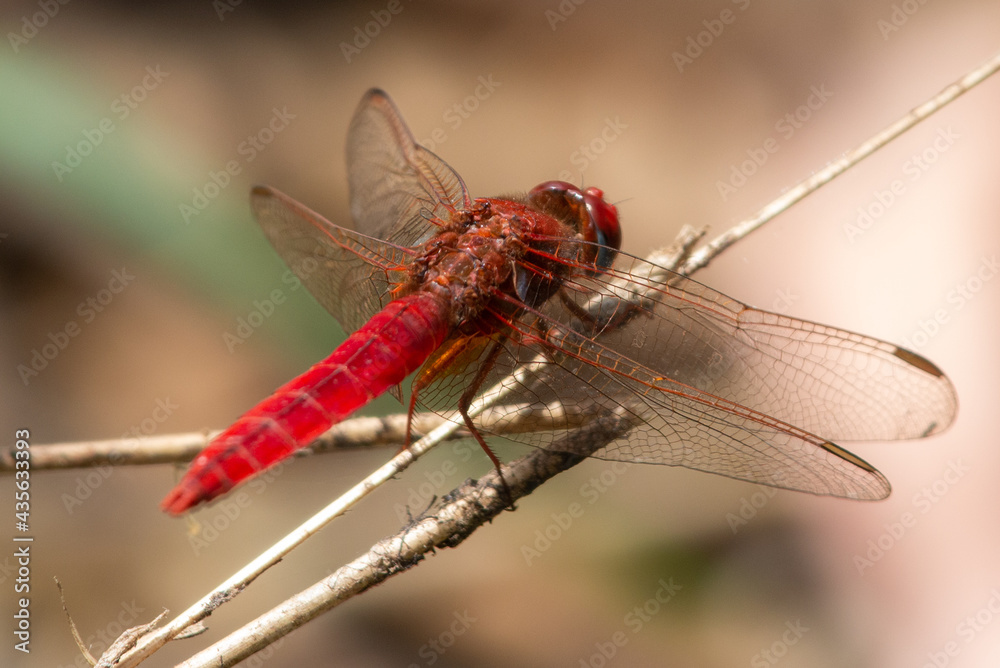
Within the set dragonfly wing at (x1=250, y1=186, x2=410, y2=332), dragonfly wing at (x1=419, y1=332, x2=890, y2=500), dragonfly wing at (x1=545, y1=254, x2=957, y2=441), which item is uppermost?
dragonfly wing at (x1=545, y1=254, x2=957, y2=441)

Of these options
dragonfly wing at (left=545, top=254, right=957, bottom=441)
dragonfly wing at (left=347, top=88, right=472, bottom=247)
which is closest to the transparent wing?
dragonfly wing at (left=545, top=254, right=957, bottom=441)

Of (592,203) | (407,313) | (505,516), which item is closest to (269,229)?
(407,313)

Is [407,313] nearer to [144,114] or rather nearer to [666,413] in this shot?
[666,413]

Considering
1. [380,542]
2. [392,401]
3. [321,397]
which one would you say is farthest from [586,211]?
[380,542]

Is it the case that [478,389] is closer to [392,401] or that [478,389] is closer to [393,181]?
[392,401]

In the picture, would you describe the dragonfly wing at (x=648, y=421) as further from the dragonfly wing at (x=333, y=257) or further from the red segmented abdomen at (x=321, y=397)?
the dragonfly wing at (x=333, y=257)

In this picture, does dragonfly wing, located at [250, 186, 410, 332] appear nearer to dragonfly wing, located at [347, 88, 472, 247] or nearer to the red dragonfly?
the red dragonfly

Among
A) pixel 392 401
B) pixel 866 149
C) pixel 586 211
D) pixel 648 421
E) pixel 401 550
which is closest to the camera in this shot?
pixel 401 550
